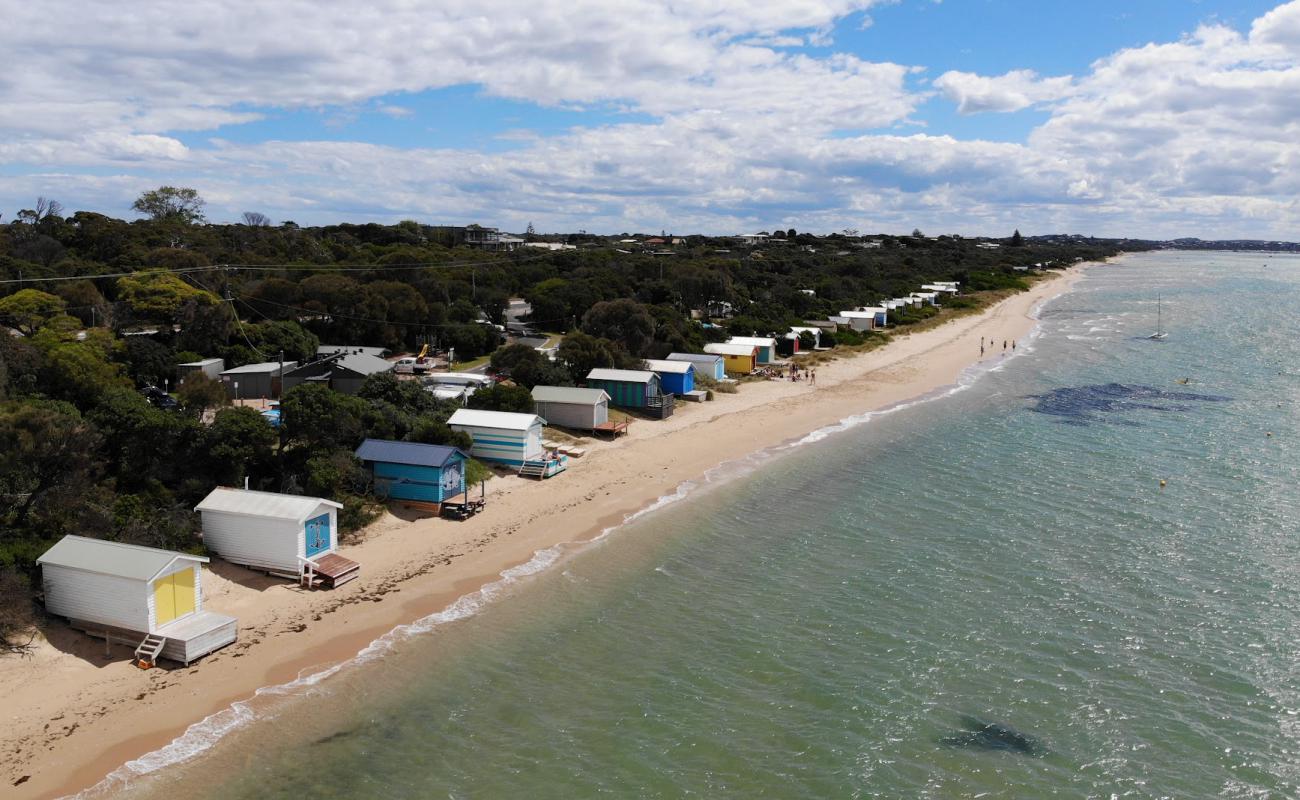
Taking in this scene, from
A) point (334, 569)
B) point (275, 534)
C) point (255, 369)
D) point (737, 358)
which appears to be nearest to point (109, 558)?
point (275, 534)

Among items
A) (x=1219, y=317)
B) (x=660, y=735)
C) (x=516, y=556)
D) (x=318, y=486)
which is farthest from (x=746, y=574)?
(x=1219, y=317)

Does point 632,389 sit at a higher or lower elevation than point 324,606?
higher

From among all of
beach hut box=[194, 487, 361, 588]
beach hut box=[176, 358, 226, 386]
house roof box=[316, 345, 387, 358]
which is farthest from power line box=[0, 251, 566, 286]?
beach hut box=[194, 487, 361, 588]

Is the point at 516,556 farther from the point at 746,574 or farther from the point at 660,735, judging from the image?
the point at 660,735

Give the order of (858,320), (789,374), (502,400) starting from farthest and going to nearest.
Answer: (858,320) < (789,374) < (502,400)

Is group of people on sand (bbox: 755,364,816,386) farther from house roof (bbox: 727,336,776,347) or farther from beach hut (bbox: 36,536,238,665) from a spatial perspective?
beach hut (bbox: 36,536,238,665)

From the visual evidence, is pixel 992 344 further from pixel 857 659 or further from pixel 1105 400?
pixel 857 659

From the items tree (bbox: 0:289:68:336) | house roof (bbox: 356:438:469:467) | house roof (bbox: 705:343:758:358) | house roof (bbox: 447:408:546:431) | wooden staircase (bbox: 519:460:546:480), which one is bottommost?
wooden staircase (bbox: 519:460:546:480)
